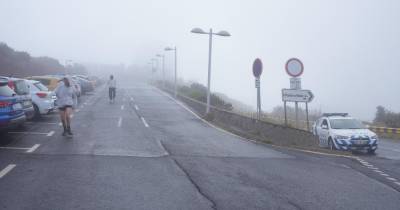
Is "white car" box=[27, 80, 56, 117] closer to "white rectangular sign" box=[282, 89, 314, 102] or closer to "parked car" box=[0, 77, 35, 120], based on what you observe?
"parked car" box=[0, 77, 35, 120]

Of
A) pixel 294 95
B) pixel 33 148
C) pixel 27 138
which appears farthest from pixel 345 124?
pixel 33 148

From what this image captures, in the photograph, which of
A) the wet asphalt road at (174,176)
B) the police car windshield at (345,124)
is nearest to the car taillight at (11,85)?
the wet asphalt road at (174,176)

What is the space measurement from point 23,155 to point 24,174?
85.4 inches

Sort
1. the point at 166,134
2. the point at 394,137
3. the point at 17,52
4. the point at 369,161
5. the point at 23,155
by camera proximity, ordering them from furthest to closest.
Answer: the point at 17,52 < the point at 394,137 < the point at 166,134 < the point at 369,161 < the point at 23,155

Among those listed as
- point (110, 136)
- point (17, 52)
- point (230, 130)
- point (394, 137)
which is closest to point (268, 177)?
point (110, 136)

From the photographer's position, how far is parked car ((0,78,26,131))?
1223cm

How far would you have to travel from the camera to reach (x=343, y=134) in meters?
17.1

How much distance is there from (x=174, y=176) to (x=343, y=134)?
975 centimetres

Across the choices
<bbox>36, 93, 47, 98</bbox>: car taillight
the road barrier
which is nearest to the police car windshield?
the road barrier

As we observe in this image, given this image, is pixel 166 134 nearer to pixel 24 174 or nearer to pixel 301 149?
pixel 301 149

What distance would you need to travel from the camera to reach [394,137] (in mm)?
27438

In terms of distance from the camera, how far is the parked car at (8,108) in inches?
481

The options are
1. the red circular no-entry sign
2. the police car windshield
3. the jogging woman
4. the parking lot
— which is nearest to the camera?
the parking lot

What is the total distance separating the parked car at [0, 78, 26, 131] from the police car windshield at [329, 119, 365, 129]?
11059mm
